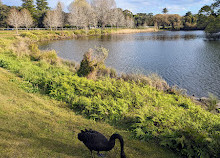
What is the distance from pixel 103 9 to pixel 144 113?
100 metres

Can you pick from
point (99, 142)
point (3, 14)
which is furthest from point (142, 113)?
point (3, 14)

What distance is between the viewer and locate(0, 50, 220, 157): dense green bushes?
7398 mm

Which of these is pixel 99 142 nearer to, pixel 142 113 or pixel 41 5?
pixel 142 113

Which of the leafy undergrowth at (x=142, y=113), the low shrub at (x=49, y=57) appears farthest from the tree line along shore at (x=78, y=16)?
the leafy undergrowth at (x=142, y=113)

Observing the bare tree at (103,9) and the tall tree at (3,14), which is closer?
the tall tree at (3,14)

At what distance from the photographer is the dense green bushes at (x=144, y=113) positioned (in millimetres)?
7398

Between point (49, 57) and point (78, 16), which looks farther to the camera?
point (78, 16)

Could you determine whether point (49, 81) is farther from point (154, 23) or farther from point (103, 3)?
point (154, 23)

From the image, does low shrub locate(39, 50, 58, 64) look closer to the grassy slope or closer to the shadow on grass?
the grassy slope

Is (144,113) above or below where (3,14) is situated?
below

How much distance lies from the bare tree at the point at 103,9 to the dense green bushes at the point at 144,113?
299 feet

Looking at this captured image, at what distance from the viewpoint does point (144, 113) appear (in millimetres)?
9898

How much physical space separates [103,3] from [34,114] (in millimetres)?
102037

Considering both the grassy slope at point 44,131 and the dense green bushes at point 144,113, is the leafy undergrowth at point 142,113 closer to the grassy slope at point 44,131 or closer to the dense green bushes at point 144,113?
the dense green bushes at point 144,113
